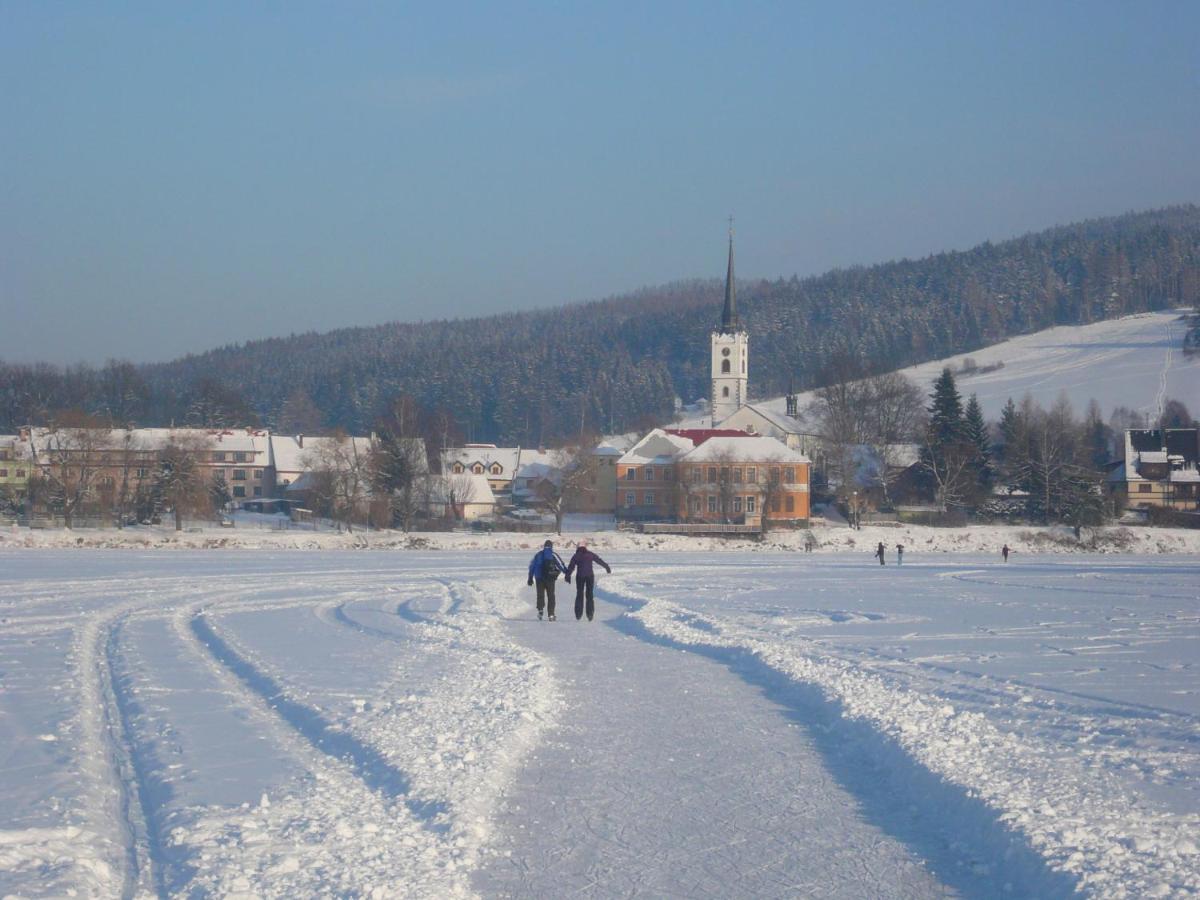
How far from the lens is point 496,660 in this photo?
14898 millimetres

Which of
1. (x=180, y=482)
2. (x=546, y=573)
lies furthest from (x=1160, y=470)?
(x=546, y=573)

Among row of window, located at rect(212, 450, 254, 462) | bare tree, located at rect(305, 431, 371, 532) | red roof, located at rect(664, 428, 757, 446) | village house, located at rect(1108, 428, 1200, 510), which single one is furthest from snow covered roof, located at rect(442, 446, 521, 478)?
village house, located at rect(1108, 428, 1200, 510)

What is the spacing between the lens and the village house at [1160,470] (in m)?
80.1

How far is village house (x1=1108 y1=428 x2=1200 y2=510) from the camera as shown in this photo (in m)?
80.1

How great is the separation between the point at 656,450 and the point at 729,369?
89.5ft

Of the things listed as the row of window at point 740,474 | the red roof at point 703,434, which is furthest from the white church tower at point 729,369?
the row of window at point 740,474

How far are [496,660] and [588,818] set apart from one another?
7169mm

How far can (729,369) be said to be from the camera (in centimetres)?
10475

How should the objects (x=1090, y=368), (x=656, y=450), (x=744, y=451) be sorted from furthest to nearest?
(x=1090, y=368) → (x=656, y=450) → (x=744, y=451)

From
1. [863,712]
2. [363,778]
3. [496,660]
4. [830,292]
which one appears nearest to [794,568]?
[496,660]

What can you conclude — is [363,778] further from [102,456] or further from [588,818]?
[102,456]

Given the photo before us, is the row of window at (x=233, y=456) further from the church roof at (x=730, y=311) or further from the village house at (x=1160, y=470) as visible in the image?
the village house at (x=1160, y=470)

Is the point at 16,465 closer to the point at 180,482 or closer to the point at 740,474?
the point at 180,482

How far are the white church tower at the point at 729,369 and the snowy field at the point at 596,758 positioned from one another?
275 feet
